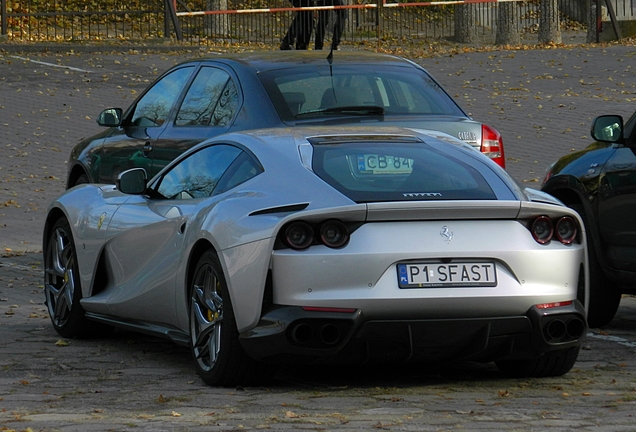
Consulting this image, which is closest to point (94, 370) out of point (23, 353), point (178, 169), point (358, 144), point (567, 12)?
point (23, 353)

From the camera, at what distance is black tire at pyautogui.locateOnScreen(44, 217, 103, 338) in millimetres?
8258

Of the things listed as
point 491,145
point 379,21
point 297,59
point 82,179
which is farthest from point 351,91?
point 379,21

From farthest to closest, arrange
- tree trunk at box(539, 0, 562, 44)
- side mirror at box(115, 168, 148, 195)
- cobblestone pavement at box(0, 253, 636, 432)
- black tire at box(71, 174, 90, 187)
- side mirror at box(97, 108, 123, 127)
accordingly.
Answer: tree trunk at box(539, 0, 562, 44) → black tire at box(71, 174, 90, 187) → side mirror at box(97, 108, 123, 127) → side mirror at box(115, 168, 148, 195) → cobblestone pavement at box(0, 253, 636, 432)

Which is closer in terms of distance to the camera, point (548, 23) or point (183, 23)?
point (548, 23)

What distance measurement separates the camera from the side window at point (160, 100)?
10.4 m

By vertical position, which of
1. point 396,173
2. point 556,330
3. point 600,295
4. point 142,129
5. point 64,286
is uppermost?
point 396,173

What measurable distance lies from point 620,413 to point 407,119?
3.63 meters

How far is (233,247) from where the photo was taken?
6.27 metres

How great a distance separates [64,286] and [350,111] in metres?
2.23

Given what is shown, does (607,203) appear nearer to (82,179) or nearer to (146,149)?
(146,149)

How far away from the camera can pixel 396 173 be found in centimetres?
648

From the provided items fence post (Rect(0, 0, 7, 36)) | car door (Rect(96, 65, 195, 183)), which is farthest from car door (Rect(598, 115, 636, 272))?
fence post (Rect(0, 0, 7, 36))

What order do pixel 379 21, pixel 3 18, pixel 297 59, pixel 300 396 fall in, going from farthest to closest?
pixel 379 21 < pixel 3 18 < pixel 297 59 < pixel 300 396

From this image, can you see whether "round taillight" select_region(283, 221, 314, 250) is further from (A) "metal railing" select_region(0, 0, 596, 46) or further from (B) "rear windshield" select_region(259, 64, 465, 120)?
(A) "metal railing" select_region(0, 0, 596, 46)
